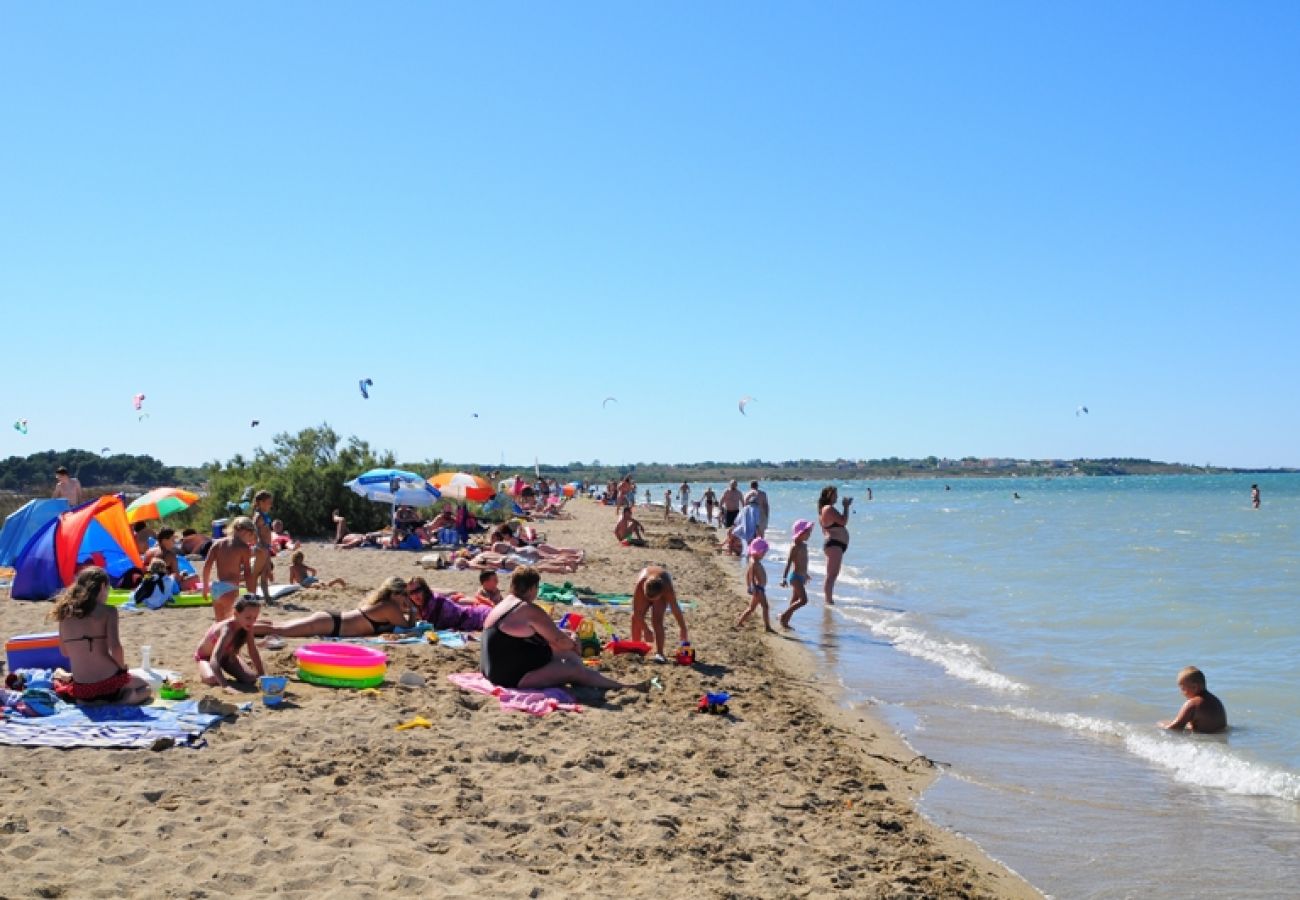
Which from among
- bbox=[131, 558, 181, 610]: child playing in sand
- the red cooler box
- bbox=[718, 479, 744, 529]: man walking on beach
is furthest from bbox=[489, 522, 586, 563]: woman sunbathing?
the red cooler box

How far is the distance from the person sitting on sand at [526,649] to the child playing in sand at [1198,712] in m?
4.03

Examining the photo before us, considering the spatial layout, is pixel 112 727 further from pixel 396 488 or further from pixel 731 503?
pixel 731 503

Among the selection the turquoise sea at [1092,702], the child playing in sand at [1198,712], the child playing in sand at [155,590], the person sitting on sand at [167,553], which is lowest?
the turquoise sea at [1092,702]

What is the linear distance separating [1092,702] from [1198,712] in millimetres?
1075

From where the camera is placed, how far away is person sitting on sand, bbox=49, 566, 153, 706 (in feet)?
18.9

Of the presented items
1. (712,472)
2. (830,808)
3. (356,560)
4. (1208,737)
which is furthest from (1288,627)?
(712,472)

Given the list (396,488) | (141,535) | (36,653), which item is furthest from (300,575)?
(36,653)

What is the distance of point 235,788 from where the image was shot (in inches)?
182

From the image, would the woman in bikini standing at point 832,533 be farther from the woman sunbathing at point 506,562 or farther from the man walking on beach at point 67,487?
the man walking on beach at point 67,487

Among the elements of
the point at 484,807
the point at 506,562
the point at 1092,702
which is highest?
the point at 506,562

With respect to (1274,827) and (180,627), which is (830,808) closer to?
(1274,827)

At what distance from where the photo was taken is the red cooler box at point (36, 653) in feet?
21.4

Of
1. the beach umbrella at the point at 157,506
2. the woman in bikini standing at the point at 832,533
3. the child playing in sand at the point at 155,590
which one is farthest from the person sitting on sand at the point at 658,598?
the beach umbrella at the point at 157,506

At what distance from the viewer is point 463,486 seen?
19.6 m
